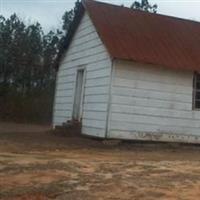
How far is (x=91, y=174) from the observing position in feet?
40.8

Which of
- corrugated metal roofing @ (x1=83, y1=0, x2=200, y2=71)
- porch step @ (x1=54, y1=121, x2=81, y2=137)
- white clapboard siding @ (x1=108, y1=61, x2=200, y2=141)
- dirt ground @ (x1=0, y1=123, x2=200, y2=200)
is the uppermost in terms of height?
corrugated metal roofing @ (x1=83, y1=0, x2=200, y2=71)

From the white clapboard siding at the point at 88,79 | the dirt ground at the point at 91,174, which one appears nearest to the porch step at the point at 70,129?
the white clapboard siding at the point at 88,79

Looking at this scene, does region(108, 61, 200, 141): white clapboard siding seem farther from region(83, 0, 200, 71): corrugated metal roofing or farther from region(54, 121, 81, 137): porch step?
region(54, 121, 81, 137): porch step

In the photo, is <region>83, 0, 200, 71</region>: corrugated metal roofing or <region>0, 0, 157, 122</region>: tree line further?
<region>0, 0, 157, 122</region>: tree line

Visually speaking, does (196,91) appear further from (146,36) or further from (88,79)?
(88,79)

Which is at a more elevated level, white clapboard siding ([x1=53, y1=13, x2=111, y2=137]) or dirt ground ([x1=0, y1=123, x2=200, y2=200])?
white clapboard siding ([x1=53, y1=13, x2=111, y2=137])

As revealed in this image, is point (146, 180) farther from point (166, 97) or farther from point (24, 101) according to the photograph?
point (24, 101)

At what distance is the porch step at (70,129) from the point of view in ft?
75.4

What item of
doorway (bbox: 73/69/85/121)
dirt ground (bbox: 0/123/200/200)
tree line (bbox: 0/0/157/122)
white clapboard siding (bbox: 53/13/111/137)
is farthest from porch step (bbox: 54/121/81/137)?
tree line (bbox: 0/0/157/122)

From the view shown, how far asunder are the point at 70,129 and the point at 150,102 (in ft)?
12.0

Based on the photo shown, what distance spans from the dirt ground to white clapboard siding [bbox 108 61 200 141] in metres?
1.47

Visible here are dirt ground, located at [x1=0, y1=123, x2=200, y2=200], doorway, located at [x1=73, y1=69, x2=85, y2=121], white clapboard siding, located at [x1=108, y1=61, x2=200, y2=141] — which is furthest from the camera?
doorway, located at [x1=73, y1=69, x2=85, y2=121]

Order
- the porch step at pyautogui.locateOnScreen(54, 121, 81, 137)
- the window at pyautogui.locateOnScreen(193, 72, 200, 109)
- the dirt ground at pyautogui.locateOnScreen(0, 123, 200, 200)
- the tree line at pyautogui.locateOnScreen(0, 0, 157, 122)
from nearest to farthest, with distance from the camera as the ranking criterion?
the dirt ground at pyautogui.locateOnScreen(0, 123, 200, 200)
the window at pyautogui.locateOnScreen(193, 72, 200, 109)
the porch step at pyautogui.locateOnScreen(54, 121, 81, 137)
the tree line at pyautogui.locateOnScreen(0, 0, 157, 122)

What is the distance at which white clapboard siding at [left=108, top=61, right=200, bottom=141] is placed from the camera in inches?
826
